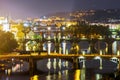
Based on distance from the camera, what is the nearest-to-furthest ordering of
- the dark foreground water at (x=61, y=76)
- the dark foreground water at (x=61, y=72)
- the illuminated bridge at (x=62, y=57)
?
the dark foreground water at (x=61, y=76), the dark foreground water at (x=61, y=72), the illuminated bridge at (x=62, y=57)

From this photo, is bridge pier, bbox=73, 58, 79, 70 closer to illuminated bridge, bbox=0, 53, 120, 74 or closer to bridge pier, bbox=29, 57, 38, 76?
illuminated bridge, bbox=0, 53, 120, 74

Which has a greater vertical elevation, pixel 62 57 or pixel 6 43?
pixel 6 43

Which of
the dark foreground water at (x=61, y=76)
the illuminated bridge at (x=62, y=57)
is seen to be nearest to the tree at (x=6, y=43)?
the illuminated bridge at (x=62, y=57)

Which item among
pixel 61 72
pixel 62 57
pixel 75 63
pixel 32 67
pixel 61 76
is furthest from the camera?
pixel 75 63

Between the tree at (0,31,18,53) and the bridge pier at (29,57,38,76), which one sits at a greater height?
the tree at (0,31,18,53)

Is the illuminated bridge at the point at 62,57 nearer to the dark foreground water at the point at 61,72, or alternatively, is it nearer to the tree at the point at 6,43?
the dark foreground water at the point at 61,72

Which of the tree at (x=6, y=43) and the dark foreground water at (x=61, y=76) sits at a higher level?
the tree at (x=6, y=43)

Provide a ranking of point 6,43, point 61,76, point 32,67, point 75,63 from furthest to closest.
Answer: point 6,43 → point 75,63 → point 32,67 → point 61,76

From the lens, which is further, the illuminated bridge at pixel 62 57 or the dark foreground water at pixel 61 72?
the illuminated bridge at pixel 62 57

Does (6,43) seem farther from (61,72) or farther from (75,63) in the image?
(61,72)

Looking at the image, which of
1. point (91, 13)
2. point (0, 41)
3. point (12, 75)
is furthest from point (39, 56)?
point (91, 13)

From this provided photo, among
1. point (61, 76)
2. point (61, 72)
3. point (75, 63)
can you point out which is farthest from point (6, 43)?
point (61, 76)

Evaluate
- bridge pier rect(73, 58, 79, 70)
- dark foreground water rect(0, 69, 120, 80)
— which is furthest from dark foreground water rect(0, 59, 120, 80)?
bridge pier rect(73, 58, 79, 70)

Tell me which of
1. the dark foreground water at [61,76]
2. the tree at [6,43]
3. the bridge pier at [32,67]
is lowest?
the dark foreground water at [61,76]
